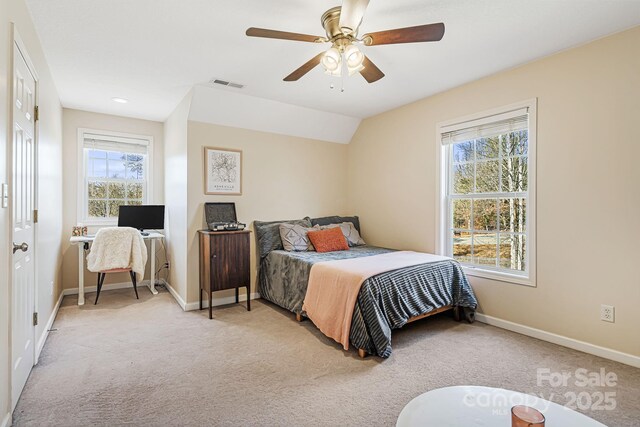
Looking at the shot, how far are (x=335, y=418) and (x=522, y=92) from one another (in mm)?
3095

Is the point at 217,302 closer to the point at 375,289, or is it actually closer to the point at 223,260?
the point at 223,260

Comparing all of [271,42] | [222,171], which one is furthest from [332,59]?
[222,171]

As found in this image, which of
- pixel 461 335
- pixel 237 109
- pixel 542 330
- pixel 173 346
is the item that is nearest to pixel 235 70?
pixel 237 109

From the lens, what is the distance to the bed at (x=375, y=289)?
2.53 meters

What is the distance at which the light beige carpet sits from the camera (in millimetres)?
1855

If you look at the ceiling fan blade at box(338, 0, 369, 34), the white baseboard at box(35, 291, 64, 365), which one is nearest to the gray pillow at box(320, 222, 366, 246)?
the ceiling fan blade at box(338, 0, 369, 34)

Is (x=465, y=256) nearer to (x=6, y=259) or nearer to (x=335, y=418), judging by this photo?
(x=335, y=418)

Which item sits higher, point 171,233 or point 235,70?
point 235,70

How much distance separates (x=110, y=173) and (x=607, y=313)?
5748 millimetres

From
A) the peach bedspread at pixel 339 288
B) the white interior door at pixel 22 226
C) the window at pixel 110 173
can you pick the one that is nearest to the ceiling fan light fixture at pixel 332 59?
the peach bedspread at pixel 339 288

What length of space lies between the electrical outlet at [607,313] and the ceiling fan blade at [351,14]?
2762mm

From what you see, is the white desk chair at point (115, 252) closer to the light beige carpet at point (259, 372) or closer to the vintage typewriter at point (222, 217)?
the light beige carpet at point (259, 372)

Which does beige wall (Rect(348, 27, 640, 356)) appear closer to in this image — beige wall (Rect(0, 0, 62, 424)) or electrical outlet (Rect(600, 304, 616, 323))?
electrical outlet (Rect(600, 304, 616, 323))

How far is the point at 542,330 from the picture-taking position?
2.87 meters
